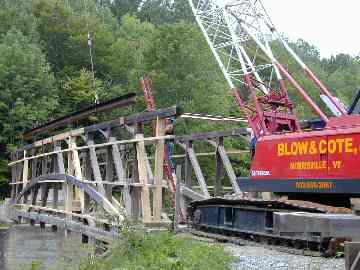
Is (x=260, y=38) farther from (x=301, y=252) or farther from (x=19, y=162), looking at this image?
(x=19, y=162)

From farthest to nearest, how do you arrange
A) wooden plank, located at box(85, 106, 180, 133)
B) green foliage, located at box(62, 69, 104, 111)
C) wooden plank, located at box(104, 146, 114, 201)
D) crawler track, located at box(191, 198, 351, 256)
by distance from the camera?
1. green foliage, located at box(62, 69, 104, 111)
2. wooden plank, located at box(104, 146, 114, 201)
3. wooden plank, located at box(85, 106, 180, 133)
4. crawler track, located at box(191, 198, 351, 256)

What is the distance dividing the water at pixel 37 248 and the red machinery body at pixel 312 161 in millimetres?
4355

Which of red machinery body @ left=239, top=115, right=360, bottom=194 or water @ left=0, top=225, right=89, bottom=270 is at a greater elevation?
red machinery body @ left=239, top=115, right=360, bottom=194

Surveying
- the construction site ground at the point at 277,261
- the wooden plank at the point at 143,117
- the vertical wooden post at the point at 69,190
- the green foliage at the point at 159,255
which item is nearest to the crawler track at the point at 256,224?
the construction site ground at the point at 277,261

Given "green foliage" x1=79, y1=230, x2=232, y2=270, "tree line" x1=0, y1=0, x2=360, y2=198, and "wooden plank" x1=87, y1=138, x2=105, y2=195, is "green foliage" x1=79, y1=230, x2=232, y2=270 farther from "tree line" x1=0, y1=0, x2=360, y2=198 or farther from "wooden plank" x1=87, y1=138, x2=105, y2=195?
"tree line" x1=0, y1=0, x2=360, y2=198

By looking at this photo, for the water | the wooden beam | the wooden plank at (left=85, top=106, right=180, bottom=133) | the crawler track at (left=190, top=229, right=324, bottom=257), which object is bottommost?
the water

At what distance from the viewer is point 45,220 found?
25.2m

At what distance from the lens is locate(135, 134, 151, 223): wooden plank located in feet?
54.3

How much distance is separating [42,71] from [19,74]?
1581mm

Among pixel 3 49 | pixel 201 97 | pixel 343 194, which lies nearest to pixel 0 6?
pixel 3 49

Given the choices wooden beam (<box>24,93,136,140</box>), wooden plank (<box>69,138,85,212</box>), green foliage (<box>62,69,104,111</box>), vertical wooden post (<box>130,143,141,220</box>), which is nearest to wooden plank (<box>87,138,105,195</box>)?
wooden plank (<box>69,138,85,212</box>)

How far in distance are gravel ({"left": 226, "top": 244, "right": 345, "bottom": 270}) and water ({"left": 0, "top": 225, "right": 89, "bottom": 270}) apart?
13.0 feet

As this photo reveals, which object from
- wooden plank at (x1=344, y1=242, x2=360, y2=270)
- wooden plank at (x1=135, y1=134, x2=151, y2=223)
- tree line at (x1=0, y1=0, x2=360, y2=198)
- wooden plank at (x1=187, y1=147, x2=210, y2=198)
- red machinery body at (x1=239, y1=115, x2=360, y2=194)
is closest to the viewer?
wooden plank at (x1=344, y1=242, x2=360, y2=270)

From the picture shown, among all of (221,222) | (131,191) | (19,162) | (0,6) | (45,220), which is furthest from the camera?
(0,6)
